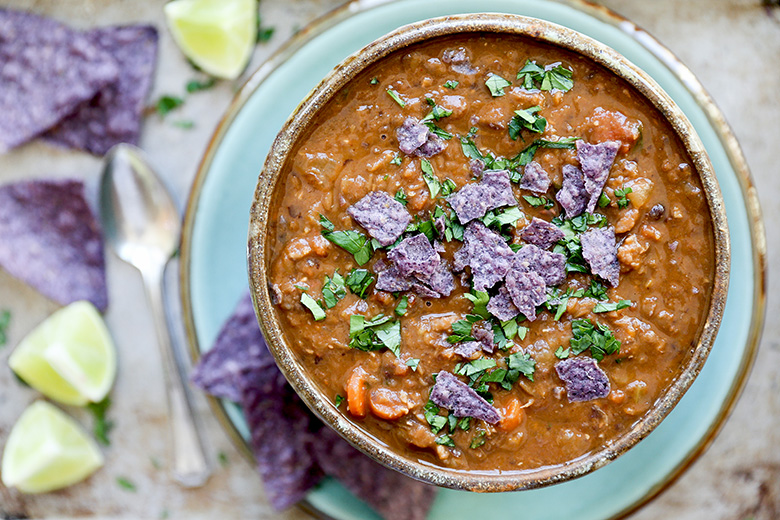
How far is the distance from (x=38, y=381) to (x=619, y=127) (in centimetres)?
271

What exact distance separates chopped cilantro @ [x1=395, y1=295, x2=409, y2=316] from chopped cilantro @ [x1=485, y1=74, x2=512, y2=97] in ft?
2.24

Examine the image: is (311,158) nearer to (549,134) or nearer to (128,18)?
(549,134)

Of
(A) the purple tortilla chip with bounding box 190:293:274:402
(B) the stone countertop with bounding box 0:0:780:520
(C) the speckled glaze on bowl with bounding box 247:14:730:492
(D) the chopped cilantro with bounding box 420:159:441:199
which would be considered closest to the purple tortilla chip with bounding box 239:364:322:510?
(A) the purple tortilla chip with bounding box 190:293:274:402

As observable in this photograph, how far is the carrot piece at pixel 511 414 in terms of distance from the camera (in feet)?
7.84

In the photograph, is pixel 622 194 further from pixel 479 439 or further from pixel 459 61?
pixel 479 439

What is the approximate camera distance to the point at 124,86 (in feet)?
11.1

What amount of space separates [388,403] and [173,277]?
1464mm

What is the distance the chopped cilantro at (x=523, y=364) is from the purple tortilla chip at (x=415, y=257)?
1.21 feet

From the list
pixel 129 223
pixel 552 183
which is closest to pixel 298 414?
pixel 129 223

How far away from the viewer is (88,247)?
11.4 feet

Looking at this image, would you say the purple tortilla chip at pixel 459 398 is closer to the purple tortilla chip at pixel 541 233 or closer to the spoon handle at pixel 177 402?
the purple tortilla chip at pixel 541 233

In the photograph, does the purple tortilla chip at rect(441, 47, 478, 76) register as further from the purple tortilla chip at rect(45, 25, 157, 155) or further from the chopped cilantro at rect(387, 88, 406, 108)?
the purple tortilla chip at rect(45, 25, 157, 155)

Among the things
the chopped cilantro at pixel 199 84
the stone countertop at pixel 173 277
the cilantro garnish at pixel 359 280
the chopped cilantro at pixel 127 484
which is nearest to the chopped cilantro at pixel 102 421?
the stone countertop at pixel 173 277

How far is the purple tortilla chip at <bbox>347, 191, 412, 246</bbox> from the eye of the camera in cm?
232
